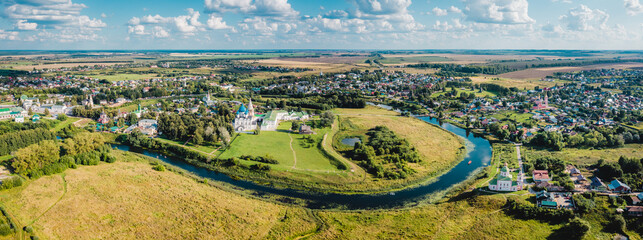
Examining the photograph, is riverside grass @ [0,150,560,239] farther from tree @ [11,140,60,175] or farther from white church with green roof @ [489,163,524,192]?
tree @ [11,140,60,175]

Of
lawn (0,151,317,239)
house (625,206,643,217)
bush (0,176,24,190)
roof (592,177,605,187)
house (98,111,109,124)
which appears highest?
house (98,111,109,124)

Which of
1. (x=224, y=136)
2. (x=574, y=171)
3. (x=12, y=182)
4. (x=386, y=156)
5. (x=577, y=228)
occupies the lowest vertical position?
(x=577, y=228)

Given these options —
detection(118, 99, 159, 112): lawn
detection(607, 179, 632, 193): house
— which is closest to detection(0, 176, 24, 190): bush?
detection(118, 99, 159, 112): lawn

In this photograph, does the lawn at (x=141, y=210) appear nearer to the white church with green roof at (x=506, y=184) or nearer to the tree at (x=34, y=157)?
the tree at (x=34, y=157)

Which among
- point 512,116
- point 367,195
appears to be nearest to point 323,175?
point 367,195

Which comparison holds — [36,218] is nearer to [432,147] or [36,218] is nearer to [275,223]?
[275,223]

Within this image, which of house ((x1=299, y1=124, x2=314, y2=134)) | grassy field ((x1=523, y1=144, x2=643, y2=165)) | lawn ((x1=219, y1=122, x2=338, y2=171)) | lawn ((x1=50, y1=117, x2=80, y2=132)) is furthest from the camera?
lawn ((x1=50, y1=117, x2=80, y2=132))

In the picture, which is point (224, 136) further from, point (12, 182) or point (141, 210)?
point (12, 182)
